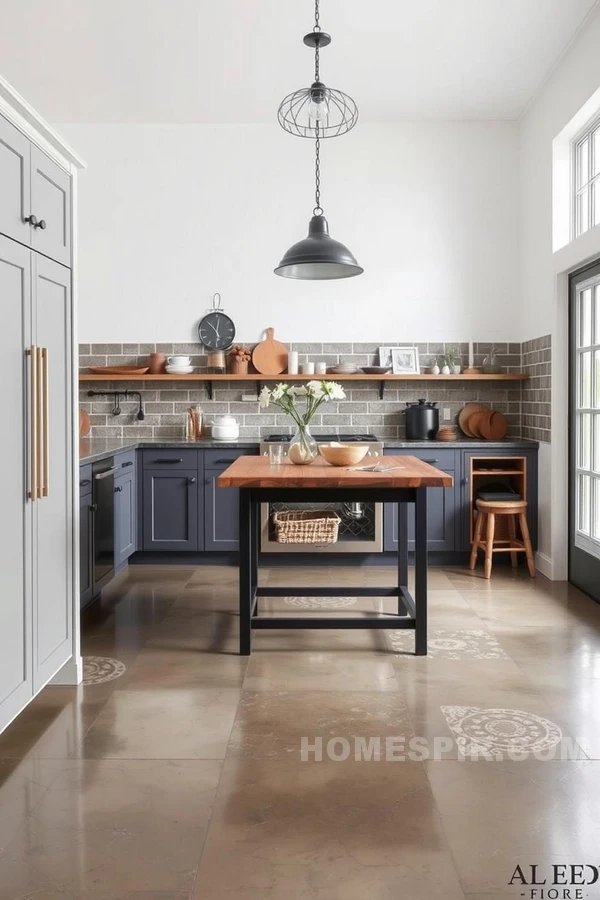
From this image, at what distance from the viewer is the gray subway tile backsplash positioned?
20.8ft

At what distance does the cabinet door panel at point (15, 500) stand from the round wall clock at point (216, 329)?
3.44m

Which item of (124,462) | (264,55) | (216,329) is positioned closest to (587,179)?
(264,55)

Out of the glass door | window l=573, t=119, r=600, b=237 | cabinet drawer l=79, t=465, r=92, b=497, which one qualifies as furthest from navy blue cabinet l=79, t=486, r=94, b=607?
window l=573, t=119, r=600, b=237

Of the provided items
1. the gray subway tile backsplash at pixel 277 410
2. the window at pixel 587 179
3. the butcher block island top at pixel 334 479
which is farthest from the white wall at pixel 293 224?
the butcher block island top at pixel 334 479

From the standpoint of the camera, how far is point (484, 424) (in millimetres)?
6246

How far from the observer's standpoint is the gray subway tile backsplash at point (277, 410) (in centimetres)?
633

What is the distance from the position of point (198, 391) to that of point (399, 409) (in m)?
1.60

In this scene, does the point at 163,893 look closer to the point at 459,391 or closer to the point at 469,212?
the point at 459,391

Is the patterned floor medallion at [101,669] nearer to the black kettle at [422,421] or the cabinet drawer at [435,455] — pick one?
the cabinet drawer at [435,455]

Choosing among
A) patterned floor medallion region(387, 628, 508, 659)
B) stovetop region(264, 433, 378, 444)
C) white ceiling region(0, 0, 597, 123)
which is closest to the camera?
patterned floor medallion region(387, 628, 508, 659)

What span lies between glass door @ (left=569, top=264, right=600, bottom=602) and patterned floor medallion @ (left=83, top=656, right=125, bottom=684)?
2.82 metres

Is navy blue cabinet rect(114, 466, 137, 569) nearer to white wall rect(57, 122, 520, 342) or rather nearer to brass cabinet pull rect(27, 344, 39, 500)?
white wall rect(57, 122, 520, 342)

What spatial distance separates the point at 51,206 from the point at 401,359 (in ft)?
11.9

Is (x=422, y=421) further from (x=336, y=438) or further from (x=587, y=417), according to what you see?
(x=587, y=417)
